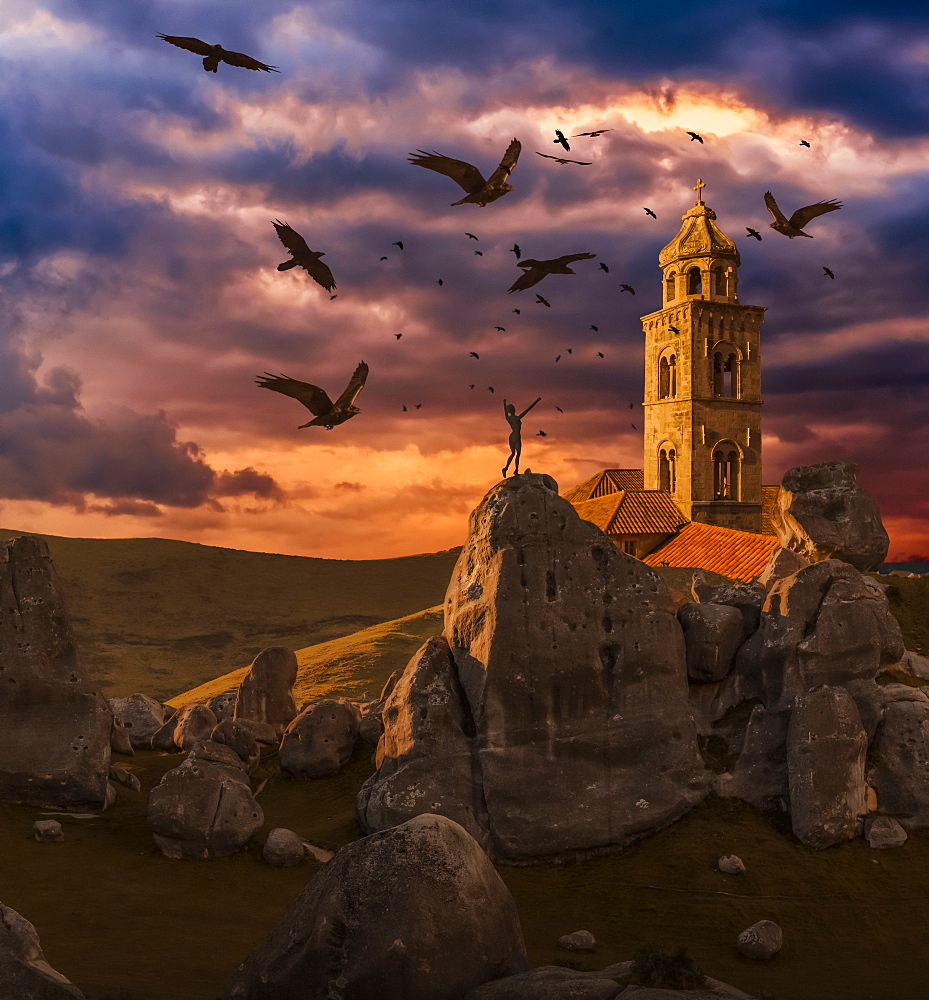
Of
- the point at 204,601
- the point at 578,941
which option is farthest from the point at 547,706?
the point at 204,601

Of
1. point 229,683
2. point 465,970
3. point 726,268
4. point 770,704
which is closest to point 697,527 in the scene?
point 726,268

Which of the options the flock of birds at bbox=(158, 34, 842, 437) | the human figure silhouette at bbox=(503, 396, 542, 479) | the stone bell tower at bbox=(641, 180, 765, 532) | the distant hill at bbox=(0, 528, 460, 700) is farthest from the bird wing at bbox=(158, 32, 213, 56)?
the stone bell tower at bbox=(641, 180, 765, 532)

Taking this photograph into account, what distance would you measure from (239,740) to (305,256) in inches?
564

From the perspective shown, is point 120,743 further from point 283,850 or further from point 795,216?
point 795,216

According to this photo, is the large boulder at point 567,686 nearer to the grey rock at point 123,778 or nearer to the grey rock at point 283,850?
the grey rock at point 283,850

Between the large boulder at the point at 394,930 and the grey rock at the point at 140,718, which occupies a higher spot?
the large boulder at the point at 394,930

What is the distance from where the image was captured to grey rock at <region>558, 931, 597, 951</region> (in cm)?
1516

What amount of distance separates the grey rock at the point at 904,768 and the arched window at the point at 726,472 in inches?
1996

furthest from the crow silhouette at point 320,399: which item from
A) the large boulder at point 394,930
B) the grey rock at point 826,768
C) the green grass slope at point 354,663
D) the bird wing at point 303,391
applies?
the green grass slope at point 354,663

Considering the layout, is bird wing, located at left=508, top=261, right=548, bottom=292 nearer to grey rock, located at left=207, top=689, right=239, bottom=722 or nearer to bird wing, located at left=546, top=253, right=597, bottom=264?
bird wing, located at left=546, top=253, right=597, bottom=264

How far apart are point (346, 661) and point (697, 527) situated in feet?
78.9

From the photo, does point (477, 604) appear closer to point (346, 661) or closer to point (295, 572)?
point (346, 661)

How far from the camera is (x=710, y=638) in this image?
20875 mm

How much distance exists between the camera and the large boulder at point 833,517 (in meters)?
29.6
